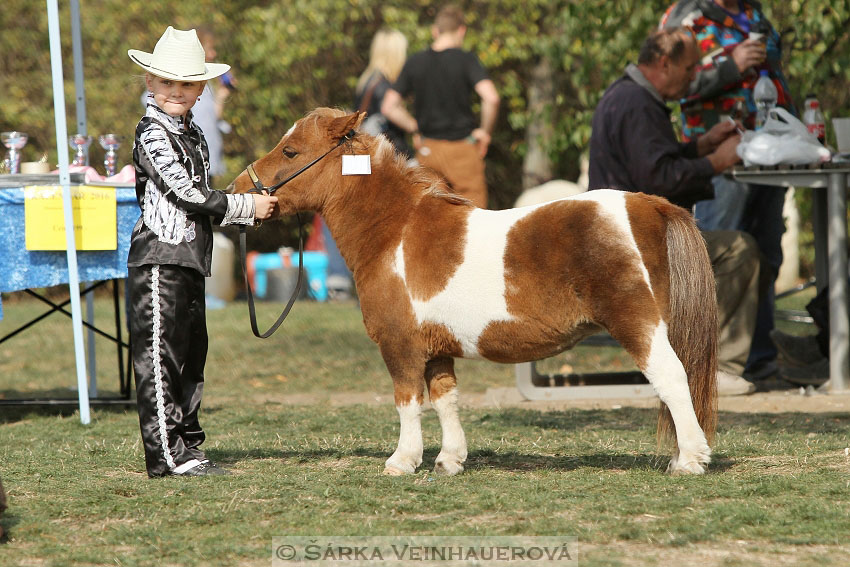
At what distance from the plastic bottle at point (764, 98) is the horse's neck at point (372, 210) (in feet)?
10.9

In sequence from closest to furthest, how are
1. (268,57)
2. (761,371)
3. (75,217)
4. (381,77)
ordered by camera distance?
(75,217), (761,371), (381,77), (268,57)

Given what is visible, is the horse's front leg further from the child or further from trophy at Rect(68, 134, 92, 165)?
trophy at Rect(68, 134, 92, 165)

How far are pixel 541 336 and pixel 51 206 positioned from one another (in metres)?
3.30

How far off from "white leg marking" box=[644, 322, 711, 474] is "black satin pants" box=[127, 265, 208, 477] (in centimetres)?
199

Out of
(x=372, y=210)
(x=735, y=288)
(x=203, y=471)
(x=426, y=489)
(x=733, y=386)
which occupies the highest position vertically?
(x=372, y=210)

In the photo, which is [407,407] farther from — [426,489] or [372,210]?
[372,210]

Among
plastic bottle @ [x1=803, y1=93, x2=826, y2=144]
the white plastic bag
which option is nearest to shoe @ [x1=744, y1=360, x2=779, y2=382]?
plastic bottle @ [x1=803, y1=93, x2=826, y2=144]

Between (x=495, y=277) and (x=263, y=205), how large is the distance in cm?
105

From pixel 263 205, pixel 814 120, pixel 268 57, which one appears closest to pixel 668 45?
pixel 814 120

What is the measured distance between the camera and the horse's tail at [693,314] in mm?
4461

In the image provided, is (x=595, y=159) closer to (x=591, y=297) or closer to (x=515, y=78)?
(x=591, y=297)

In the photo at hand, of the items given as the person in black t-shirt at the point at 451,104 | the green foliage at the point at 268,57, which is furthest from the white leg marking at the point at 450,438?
the green foliage at the point at 268,57

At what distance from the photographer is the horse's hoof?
4.80 m

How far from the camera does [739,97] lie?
25.0ft
